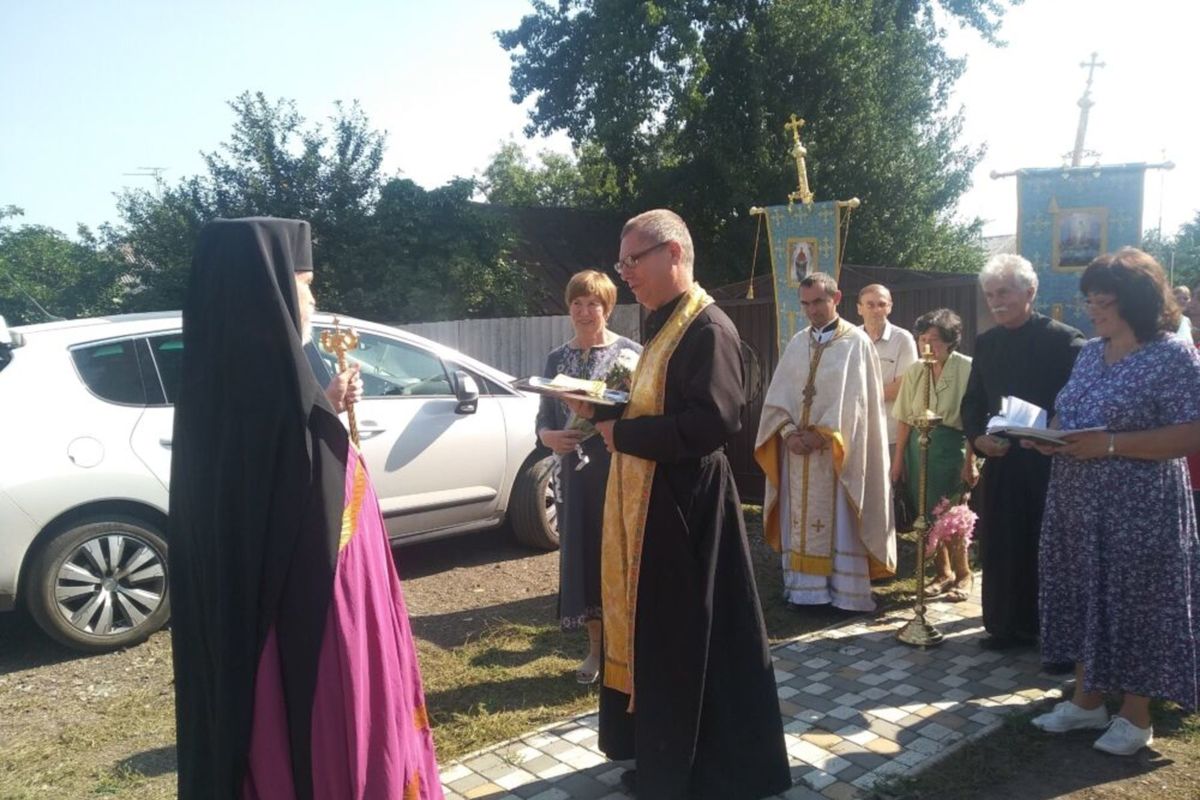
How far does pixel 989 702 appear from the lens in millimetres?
4195

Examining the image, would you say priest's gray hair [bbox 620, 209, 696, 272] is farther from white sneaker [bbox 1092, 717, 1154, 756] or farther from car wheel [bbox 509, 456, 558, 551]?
car wheel [bbox 509, 456, 558, 551]

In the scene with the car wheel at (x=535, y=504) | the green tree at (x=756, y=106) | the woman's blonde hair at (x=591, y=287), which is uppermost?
the green tree at (x=756, y=106)

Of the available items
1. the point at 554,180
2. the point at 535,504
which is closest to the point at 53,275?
the point at 554,180

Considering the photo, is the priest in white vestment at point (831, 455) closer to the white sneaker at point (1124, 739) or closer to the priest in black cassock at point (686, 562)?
the white sneaker at point (1124, 739)

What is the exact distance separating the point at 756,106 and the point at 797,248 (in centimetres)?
1126

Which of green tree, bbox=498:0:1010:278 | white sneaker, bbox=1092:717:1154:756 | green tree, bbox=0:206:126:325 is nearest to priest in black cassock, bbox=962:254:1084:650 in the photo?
white sneaker, bbox=1092:717:1154:756

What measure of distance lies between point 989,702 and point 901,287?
5142mm

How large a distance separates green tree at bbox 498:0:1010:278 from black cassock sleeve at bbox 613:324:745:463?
1533 cm

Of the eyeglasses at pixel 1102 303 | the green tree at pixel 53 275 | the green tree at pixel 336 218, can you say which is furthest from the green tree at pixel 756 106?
the eyeglasses at pixel 1102 303

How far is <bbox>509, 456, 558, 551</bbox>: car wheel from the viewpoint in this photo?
7.16m

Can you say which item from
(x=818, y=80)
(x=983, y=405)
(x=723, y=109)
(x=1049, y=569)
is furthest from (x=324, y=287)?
(x=1049, y=569)

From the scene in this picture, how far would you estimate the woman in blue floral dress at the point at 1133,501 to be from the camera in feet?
11.4

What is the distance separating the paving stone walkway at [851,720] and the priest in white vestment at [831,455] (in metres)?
0.46

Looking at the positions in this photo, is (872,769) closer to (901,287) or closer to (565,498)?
(565,498)
